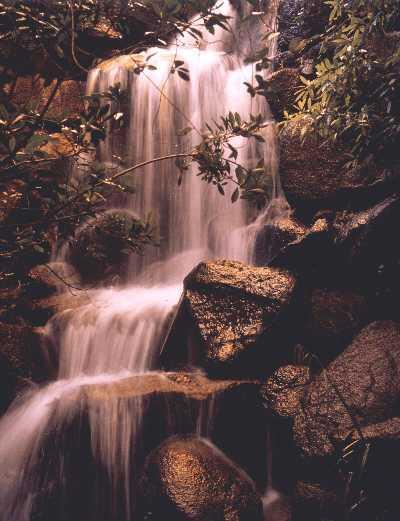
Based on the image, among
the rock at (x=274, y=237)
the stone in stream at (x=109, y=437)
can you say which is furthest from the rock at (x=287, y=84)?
the stone in stream at (x=109, y=437)

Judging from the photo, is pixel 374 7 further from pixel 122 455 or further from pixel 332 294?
pixel 122 455

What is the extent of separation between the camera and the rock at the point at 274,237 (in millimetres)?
5930

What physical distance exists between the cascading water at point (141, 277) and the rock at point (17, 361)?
0.19 metres

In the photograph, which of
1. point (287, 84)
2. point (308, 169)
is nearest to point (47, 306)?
point (308, 169)

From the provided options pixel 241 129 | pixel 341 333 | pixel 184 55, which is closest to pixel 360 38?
pixel 241 129

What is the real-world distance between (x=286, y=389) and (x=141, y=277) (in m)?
3.99

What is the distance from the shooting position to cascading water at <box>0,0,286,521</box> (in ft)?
13.4

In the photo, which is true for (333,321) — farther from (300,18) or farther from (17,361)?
(300,18)

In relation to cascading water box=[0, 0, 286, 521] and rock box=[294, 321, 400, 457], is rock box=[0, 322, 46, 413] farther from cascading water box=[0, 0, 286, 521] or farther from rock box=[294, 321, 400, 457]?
rock box=[294, 321, 400, 457]

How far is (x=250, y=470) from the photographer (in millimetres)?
4344

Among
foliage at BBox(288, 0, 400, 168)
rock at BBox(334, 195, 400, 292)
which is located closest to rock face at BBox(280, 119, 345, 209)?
rock at BBox(334, 195, 400, 292)

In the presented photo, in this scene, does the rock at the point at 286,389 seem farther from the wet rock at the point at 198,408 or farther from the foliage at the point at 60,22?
the foliage at the point at 60,22

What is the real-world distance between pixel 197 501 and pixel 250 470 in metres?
1.01

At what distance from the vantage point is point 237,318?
15.6 ft
